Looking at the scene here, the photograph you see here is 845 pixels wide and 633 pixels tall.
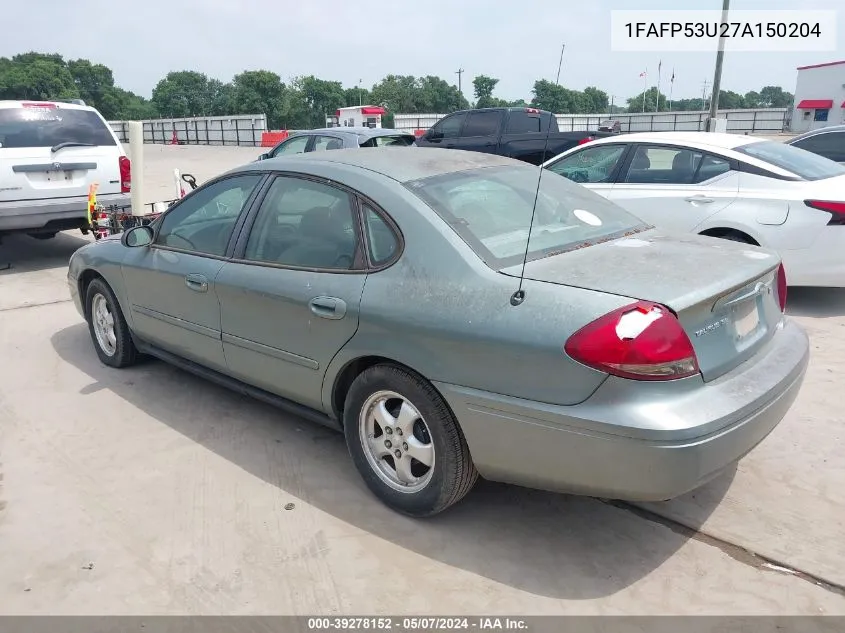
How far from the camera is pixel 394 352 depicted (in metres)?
2.85

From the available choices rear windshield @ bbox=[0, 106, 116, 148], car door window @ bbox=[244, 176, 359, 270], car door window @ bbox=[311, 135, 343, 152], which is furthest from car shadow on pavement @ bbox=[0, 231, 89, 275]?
car door window @ bbox=[244, 176, 359, 270]

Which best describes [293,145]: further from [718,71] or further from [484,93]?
[484,93]

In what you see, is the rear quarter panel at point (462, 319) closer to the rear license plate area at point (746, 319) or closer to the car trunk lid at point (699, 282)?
the car trunk lid at point (699, 282)

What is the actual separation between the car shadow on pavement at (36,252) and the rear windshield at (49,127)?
1536 millimetres

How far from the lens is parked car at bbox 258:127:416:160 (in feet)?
36.6

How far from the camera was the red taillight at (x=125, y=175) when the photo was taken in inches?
333

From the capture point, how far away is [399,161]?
11.4 feet

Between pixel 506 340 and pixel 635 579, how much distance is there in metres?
1.08

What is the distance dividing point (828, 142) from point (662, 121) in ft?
108

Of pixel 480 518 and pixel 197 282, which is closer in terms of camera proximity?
pixel 480 518

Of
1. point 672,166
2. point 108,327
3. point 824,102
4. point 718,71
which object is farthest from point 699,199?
point 824,102

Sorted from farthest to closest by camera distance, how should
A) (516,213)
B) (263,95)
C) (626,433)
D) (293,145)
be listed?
(263,95), (293,145), (516,213), (626,433)

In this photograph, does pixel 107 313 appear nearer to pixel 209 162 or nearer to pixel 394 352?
pixel 394 352
